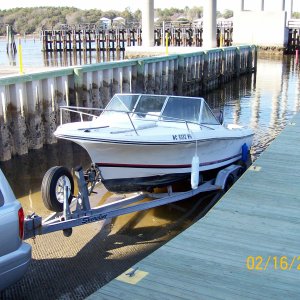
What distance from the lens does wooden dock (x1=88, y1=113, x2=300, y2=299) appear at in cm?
425

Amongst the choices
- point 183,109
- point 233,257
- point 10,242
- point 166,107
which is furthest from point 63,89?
point 233,257

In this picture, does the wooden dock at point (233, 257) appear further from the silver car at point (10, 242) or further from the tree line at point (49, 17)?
the tree line at point (49, 17)

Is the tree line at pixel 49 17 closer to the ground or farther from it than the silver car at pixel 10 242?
farther from it

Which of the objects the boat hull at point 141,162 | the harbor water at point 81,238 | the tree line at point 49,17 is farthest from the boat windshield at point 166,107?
the tree line at point 49,17

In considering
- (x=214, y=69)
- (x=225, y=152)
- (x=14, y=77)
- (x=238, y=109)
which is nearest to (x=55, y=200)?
(x=225, y=152)

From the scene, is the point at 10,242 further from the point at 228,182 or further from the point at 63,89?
the point at 63,89

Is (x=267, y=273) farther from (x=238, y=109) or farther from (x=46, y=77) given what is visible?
(x=238, y=109)

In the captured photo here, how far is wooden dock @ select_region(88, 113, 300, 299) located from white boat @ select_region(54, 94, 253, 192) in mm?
1341

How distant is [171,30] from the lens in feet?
185

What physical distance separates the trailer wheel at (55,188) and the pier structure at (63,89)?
16.7ft

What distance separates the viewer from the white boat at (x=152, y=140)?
744 centimetres

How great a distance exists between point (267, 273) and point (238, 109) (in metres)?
16.6

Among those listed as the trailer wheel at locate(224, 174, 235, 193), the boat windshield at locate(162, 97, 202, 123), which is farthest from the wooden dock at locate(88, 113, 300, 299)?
the boat windshield at locate(162, 97, 202, 123)

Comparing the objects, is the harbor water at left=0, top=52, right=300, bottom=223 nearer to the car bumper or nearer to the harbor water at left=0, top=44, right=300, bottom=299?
the harbor water at left=0, top=44, right=300, bottom=299
